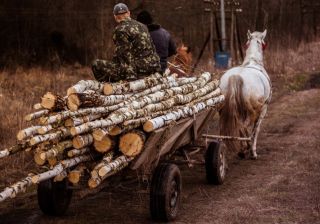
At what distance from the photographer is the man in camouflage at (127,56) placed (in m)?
7.60

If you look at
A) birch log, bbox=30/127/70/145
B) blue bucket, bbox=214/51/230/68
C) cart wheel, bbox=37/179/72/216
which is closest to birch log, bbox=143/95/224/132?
birch log, bbox=30/127/70/145

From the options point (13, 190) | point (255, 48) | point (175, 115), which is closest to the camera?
point (13, 190)

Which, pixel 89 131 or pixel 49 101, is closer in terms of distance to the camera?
pixel 49 101

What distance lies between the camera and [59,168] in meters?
6.36

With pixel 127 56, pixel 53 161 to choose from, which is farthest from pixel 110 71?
pixel 53 161

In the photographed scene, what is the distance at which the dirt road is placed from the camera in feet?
24.1

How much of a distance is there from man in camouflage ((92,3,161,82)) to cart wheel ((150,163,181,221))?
1.19 m

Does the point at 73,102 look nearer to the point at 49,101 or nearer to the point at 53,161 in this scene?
the point at 49,101

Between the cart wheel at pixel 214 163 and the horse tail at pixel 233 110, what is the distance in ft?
4.79

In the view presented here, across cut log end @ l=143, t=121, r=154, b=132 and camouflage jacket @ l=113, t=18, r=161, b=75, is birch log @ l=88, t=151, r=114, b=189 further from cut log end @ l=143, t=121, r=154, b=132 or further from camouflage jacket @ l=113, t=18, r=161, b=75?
camouflage jacket @ l=113, t=18, r=161, b=75

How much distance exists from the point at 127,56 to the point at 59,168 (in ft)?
6.33

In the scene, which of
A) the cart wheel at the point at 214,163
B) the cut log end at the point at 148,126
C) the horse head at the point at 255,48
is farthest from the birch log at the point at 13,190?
the horse head at the point at 255,48

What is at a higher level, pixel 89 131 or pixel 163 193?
pixel 89 131

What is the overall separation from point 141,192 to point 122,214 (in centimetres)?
96
